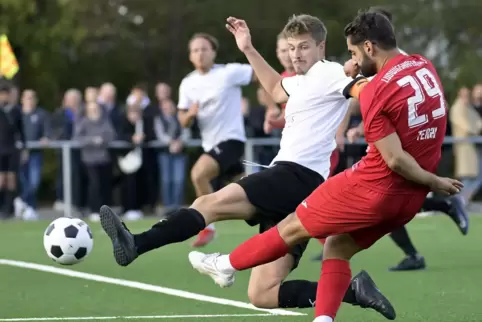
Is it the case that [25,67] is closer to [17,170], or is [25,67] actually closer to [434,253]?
[17,170]

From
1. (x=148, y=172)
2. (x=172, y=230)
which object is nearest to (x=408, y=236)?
A: (x=172, y=230)

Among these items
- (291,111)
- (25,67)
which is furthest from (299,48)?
(25,67)

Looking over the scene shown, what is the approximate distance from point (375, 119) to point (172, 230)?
1.69m

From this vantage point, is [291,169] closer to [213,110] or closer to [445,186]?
[445,186]

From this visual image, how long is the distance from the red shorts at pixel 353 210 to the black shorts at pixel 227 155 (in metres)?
5.98

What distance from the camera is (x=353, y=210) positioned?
254 inches

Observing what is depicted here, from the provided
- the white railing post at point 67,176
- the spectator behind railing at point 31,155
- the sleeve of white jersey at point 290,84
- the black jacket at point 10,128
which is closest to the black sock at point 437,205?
the sleeve of white jersey at point 290,84

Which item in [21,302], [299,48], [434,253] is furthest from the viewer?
[434,253]

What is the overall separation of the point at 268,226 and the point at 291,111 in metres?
0.76

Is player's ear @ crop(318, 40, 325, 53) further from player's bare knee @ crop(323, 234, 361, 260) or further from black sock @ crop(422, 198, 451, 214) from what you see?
black sock @ crop(422, 198, 451, 214)

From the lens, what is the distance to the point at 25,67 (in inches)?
1090

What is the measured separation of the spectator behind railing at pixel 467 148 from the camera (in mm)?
19281

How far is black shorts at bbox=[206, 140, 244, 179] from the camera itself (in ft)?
41.4

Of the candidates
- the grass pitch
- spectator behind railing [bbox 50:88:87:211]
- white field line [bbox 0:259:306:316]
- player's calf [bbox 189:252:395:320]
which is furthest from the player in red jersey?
spectator behind railing [bbox 50:88:87:211]
